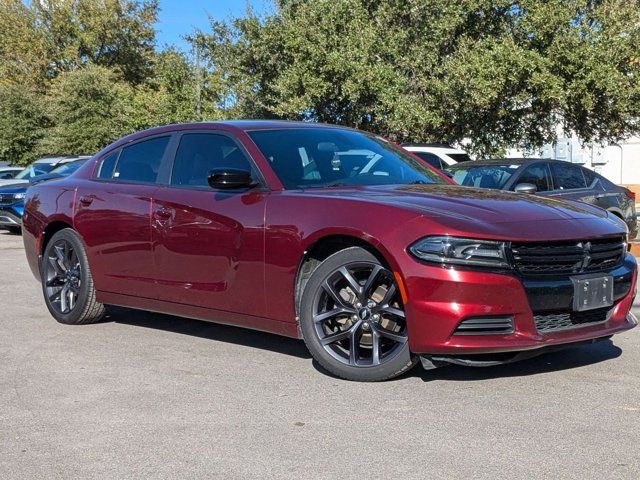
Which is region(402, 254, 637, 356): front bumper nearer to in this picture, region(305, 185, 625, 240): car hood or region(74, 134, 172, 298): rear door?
region(305, 185, 625, 240): car hood

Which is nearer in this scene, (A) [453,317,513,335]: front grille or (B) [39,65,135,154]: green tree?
(A) [453,317,513,335]: front grille

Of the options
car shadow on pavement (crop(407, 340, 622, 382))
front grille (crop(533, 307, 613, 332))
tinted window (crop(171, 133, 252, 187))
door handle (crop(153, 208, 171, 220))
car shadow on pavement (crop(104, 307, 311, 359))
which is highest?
tinted window (crop(171, 133, 252, 187))

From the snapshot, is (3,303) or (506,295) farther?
(3,303)

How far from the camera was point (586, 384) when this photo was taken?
4.88 metres

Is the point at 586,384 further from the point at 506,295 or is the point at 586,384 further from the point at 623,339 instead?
the point at 623,339

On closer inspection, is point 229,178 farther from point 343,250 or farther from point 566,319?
point 566,319

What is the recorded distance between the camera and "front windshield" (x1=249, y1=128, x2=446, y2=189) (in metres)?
5.57

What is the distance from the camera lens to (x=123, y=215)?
632 centimetres

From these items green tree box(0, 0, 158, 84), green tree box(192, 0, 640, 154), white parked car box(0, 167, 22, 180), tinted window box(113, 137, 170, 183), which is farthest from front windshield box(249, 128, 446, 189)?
green tree box(0, 0, 158, 84)

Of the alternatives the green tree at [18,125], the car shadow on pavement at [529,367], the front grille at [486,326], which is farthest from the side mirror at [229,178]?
the green tree at [18,125]

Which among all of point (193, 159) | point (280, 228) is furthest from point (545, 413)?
point (193, 159)

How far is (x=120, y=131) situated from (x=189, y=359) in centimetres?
3581

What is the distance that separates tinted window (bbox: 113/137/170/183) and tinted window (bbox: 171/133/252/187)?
9.1 inches

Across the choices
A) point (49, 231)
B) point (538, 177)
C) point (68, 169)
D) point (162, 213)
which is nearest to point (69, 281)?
point (49, 231)
